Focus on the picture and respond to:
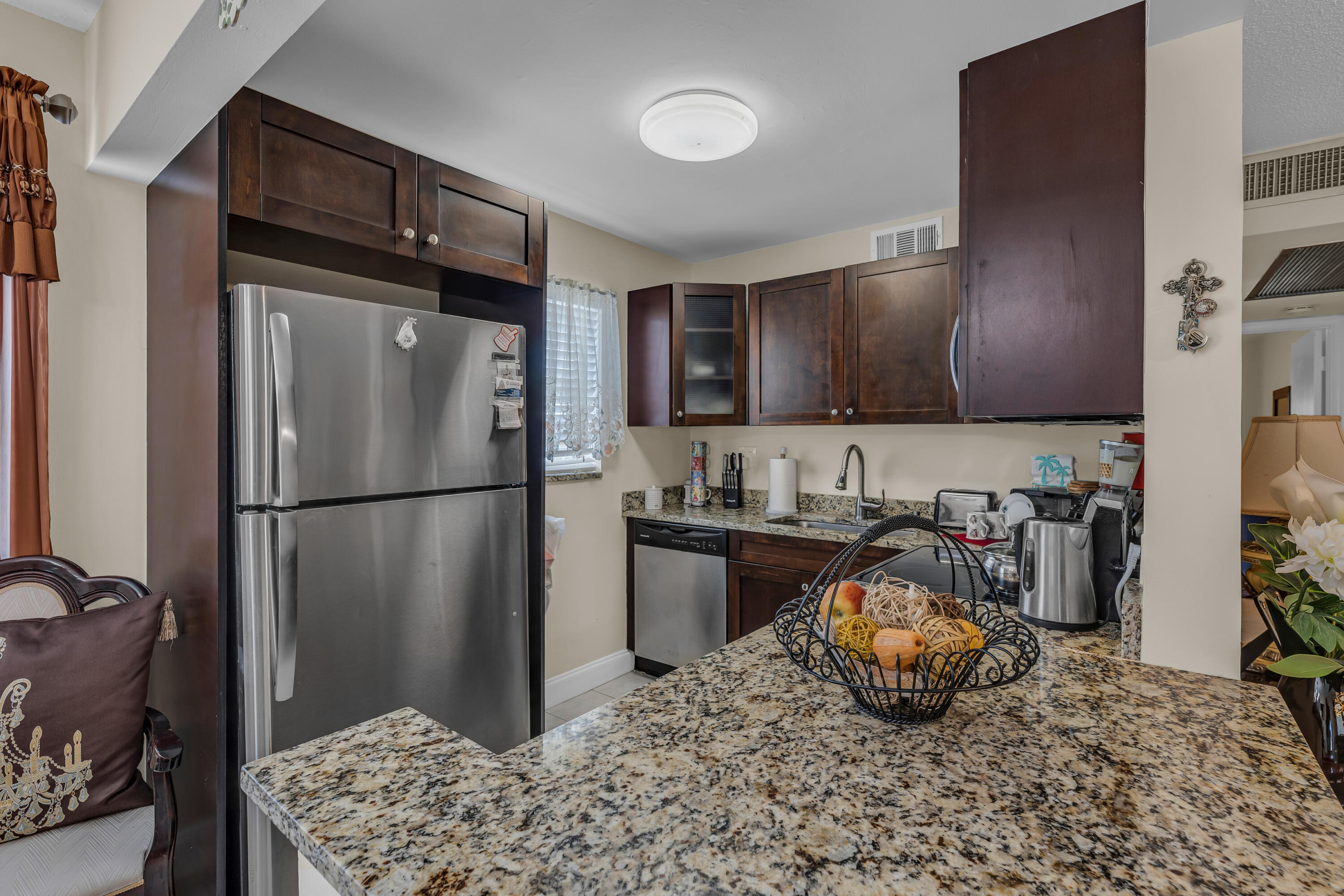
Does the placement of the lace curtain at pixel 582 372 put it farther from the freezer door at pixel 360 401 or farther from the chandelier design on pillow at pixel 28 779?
the chandelier design on pillow at pixel 28 779

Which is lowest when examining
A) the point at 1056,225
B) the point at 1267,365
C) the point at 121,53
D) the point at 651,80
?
the point at 1267,365

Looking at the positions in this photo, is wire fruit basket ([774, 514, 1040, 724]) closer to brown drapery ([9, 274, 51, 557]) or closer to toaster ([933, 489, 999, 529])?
brown drapery ([9, 274, 51, 557])

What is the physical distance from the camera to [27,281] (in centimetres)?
161

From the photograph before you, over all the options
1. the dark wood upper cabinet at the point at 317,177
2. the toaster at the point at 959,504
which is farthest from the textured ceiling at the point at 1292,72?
the dark wood upper cabinet at the point at 317,177

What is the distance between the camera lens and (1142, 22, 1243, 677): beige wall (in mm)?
1039

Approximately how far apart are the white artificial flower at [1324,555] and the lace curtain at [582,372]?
8.82 feet

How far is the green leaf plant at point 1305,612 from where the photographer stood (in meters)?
0.83

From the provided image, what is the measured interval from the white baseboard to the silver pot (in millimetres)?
2261

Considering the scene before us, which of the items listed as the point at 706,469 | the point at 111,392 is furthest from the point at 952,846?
the point at 706,469

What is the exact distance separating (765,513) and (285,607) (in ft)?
8.00

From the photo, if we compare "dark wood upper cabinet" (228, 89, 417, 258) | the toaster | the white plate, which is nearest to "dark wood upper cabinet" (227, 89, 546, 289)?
"dark wood upper cabinet" (228, 89, 417, 258)

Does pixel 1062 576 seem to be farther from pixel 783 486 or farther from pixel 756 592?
pixel 783 486

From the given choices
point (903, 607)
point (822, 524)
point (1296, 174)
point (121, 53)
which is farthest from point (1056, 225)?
point (822, 524)

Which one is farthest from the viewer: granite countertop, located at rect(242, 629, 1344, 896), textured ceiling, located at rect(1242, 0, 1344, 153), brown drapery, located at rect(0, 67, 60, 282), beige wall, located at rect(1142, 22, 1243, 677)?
brown drapery, located at rect(0, 67, 60, 282)
